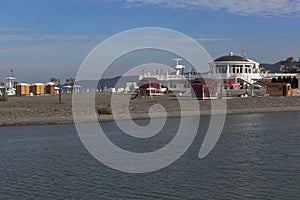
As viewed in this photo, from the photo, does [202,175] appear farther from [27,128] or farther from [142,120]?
[142,120]

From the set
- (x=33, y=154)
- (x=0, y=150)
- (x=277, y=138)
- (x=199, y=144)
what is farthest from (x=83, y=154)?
(x=277, y=138)

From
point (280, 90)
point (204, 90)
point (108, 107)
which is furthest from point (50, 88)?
point (108, 107)

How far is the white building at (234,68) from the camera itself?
354 ft

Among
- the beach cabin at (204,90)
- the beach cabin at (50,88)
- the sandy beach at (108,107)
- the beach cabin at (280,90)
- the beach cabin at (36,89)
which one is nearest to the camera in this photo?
the sandy beach at (108,107)

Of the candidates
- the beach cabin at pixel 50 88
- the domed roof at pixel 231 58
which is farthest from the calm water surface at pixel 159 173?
the domed roof at pixel 231 58

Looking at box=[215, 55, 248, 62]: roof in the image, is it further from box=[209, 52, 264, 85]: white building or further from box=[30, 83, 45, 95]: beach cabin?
box=[30, 83, 45, 95]: beach cabin

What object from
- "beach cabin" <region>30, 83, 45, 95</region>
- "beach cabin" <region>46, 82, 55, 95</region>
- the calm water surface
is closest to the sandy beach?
the calm water surface

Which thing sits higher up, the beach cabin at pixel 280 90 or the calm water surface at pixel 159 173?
the beach cabin at pixel 280 90

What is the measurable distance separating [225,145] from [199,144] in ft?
4.72

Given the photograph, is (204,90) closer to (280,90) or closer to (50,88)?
(280,90)

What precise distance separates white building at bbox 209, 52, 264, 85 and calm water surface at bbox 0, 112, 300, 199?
3023 inches

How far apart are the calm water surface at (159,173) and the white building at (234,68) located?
252 ft

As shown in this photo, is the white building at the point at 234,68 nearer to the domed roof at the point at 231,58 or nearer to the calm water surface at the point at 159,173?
the domed roof at the point at 231,58

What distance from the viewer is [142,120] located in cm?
4575
